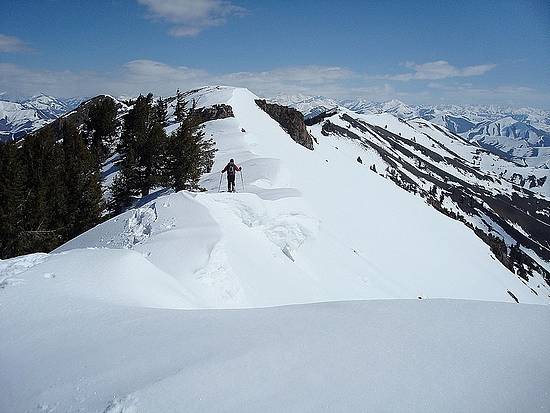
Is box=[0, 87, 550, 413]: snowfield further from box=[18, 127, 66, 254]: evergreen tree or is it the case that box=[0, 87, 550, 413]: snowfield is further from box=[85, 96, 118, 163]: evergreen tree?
box=[85, 96, 118, 163]: evergreen tree

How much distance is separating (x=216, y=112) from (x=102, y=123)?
16682 millimetres

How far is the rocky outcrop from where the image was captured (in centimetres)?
5436

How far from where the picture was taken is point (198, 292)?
1090 cm

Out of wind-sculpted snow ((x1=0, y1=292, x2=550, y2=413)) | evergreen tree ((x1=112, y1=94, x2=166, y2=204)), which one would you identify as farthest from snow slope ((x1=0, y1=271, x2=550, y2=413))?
evergreen tree ((x1=112, y1=94, x2=166, y2=204))

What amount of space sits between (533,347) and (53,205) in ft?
97.0

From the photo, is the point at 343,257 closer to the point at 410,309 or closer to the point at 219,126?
the point at 410,309

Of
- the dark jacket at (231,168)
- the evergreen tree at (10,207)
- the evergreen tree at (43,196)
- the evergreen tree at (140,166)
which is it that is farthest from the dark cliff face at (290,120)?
the evergreen tree at (10,207)

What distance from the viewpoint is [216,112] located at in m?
55.2

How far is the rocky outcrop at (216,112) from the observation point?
178 ft

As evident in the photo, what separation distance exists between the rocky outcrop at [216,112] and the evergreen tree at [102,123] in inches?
484

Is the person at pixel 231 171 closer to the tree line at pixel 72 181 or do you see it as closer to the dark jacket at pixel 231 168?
the dark jacket at pixel 231 168

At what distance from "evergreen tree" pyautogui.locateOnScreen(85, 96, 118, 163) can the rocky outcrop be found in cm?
1231

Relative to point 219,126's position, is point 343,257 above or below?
below

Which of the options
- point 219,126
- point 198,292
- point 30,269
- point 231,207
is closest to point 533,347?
point 198,292
